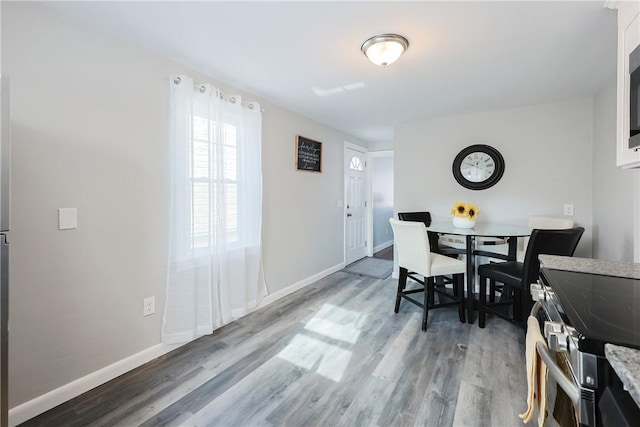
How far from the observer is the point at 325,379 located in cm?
178

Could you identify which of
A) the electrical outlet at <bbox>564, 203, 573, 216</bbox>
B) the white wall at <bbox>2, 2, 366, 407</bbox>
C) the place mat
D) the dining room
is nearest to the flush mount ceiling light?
the dining room

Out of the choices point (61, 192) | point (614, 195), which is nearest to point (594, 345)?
point (61, 192)

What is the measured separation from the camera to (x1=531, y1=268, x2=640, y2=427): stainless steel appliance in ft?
2.02

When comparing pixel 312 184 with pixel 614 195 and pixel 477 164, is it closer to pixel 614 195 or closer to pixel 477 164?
pixel 477 164

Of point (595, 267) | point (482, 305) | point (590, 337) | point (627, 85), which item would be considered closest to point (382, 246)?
point (482, 305)

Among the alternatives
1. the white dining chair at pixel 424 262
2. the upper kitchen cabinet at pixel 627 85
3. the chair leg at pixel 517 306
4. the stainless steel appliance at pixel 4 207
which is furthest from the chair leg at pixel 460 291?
the stainless steel appliance at pixel 4 207

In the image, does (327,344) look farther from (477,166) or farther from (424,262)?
(477,166)

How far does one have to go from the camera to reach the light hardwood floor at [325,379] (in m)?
1.48

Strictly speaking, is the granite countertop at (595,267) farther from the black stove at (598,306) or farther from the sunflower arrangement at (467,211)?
the sunflower arrangement at (467,211)

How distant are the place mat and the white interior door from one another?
0.44 ft

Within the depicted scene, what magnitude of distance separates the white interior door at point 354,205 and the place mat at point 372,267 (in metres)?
0.13

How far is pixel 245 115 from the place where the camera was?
2.59 m

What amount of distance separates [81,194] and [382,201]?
5.32 meters

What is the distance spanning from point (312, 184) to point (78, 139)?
2.44 meters
